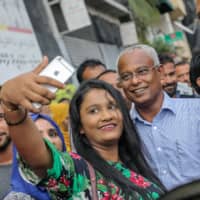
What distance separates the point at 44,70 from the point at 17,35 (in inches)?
262

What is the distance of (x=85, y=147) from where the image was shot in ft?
7.67

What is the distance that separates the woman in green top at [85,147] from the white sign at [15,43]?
4.13 metres

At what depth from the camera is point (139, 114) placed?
9.12ft

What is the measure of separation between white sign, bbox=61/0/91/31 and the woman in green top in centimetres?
785

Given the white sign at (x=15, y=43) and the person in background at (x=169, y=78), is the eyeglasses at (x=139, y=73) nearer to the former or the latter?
the person in background at (x=169, y=78)

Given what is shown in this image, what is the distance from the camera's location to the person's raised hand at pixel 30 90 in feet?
4.66

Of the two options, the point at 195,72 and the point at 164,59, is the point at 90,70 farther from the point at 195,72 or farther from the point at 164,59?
the point at 195,72

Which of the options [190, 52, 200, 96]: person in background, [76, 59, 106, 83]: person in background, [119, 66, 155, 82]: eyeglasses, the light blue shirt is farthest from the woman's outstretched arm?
[76, 59, 106, 83]: person in background

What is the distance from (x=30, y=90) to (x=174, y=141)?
132 cm

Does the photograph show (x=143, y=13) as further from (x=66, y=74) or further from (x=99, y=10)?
(x=66, y=74)

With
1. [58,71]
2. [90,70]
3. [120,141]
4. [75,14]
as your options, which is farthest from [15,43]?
[58,71]

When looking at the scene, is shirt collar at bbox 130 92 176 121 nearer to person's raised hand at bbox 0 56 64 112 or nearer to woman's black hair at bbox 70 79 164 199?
woman's black hair at bbox 70 79 164 199

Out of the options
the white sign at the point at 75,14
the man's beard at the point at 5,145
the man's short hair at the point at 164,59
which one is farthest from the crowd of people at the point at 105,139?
the white sign at the point at 75,14

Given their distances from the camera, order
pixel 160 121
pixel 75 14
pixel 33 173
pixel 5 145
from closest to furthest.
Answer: pixel 33 173, pixel 160 121, pixel 5 145, pixel 75 14
